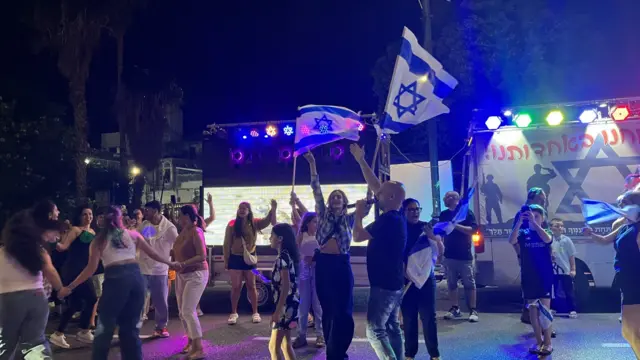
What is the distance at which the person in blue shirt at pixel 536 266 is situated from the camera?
239 inches

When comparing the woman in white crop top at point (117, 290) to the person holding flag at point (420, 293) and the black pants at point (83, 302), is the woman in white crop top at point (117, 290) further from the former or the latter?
the person holding flag at point (420, 293)

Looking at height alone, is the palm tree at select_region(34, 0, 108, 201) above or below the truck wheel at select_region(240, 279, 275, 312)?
above

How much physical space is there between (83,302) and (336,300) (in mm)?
4574

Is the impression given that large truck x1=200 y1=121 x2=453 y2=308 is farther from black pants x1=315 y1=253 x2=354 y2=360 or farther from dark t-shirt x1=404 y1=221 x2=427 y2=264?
black pants x1=315 y1=253 x2=354 y2=360

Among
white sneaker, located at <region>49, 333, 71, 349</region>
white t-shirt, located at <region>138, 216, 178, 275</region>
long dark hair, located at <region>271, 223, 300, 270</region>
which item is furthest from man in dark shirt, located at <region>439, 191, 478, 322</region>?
white sneaker, located at <region>49, 333, 71, 349</region>

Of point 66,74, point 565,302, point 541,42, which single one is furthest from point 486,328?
point 66,74

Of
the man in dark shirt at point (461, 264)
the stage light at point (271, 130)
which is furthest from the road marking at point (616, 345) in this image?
the stage light at point (271, 130)

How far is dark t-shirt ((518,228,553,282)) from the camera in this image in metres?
6.09

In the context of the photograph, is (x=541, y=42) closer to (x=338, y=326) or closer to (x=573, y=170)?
A: (x=573, y=170)

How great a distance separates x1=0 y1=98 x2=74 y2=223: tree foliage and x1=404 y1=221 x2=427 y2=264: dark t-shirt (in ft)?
38.5

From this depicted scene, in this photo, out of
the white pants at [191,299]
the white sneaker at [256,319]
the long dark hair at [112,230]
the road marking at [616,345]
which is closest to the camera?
the long dark hair at [112,230]

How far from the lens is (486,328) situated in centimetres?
760

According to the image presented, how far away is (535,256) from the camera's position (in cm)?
619

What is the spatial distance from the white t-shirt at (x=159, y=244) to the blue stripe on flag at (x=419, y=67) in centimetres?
380
